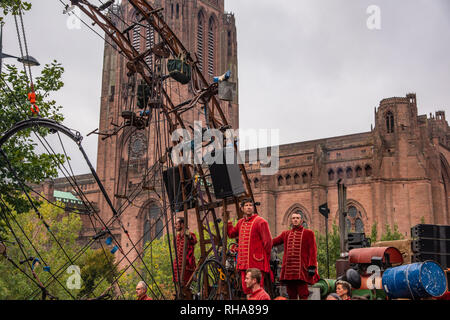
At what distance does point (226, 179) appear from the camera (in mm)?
9398

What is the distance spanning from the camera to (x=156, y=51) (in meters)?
10.3

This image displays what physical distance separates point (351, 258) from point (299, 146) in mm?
49960

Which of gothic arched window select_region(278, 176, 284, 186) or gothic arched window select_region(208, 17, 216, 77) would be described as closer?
gothic arched window select_region(278, 176, 284, 186)

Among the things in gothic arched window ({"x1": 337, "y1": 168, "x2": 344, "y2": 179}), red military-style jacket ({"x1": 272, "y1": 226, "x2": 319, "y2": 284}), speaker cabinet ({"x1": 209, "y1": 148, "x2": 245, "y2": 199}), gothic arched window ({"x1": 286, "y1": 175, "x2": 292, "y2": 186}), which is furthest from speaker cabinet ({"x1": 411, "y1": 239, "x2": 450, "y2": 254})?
gothic arched window ({"x1": 286, "y1": 175, "x2": 292, "y2": 186})

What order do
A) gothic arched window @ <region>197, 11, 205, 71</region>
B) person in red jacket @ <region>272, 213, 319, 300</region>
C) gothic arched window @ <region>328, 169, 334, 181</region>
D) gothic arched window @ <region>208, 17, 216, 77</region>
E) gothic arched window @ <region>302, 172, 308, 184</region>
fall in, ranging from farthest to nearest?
gothic arched window @ <region>208, 17, 216, 77</region> → gothic arched window @ <region>197, 11, 205, 71</region> → gothic arched window @ <region>302, 172, 308, 184</region> → gothic arched window @ <region>328, 169, 334, 181</region> → person in red jacket @ <region>272, 213, 319, 300</region>

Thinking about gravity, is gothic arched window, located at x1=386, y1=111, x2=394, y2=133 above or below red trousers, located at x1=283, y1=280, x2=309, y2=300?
above

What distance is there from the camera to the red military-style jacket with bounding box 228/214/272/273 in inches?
313

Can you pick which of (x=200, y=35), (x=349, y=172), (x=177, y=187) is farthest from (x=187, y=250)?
(x=200, y=35)

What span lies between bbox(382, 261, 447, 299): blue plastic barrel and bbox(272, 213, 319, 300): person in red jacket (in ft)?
5.20

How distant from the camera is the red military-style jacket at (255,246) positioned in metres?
7.95

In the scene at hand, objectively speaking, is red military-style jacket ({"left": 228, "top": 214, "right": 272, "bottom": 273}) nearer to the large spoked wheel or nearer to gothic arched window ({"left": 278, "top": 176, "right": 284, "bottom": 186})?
the large spoked wheel

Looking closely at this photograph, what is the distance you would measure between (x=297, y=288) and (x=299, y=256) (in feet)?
1.81

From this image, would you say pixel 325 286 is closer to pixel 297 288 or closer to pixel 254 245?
pixel 297 288
